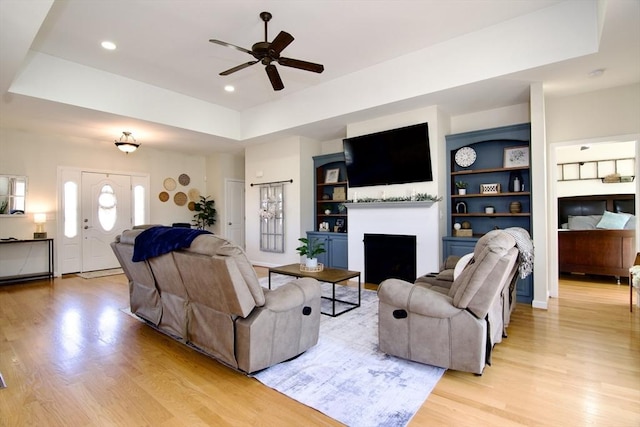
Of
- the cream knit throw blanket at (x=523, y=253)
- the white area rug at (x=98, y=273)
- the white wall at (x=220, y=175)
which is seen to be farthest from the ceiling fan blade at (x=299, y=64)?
the white area rug at (x=98, y=273)

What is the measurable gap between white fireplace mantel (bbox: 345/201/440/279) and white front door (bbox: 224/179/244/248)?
12.6 ft

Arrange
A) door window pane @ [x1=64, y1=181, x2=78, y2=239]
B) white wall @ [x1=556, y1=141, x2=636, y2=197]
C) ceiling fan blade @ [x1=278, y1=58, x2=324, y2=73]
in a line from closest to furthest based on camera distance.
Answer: ceiling fan blade @ [x1=278, y1=58, x2=324, y2=73] < white wall @ [x1=556, y1=141, x2=636, y2=197] < door window pane @ [x1=64, y1=181, x2=78, y2=239]

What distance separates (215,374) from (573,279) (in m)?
6.09

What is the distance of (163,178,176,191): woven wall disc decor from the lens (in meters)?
7.98

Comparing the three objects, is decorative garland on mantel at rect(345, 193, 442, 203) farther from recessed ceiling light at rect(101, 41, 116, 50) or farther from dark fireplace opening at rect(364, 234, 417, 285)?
recessed ceiling light at rect(101, 41, 116, 50)

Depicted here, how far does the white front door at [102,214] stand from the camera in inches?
267

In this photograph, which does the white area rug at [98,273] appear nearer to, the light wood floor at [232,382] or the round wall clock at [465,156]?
the light wood floor at [232,382]

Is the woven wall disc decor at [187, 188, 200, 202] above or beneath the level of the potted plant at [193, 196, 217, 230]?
above

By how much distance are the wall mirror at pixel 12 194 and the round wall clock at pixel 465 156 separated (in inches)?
313

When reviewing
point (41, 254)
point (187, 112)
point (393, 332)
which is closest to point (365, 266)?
point (393, 332)

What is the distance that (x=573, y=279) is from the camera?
5539 millimetres

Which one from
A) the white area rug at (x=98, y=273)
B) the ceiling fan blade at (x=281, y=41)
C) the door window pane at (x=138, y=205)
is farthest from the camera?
the door window pane at (x=138, y=205)

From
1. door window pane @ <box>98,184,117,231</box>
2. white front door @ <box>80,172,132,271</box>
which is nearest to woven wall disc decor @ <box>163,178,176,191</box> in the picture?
white front door @ <box>80,172,132,271</box>

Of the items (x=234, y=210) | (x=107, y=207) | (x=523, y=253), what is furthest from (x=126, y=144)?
(x=523, y=253)
